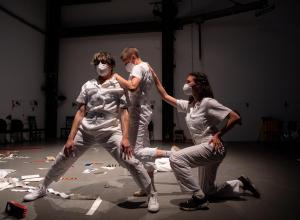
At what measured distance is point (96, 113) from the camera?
92.7 inches

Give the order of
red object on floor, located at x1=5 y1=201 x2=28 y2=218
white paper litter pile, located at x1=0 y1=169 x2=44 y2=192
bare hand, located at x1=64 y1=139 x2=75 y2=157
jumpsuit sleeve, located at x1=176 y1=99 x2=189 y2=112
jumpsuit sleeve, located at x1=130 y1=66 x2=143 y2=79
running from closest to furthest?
red object on floor, located at x1=5 y1=201 x2=28 y2=218, bare hand, located at x1=64 y1=139 x2=75 y2=157, jumpsuit sleeve, located at x1=130 y1=66 x2=143 y2=79, jumpsuit sleeve, located at x1=176 y1=99 x2=189 y2=112, white paper litter pile, located at x1=0 y1=169 x2=44 y2=192

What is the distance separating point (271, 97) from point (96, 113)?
8.90 meters

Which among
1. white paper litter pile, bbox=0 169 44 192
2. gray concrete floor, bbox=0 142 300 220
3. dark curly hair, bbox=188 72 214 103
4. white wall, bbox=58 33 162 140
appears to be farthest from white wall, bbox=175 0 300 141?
dark curly hair, bbox=188 72 214 103

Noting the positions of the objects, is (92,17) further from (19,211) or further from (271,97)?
(19,211)

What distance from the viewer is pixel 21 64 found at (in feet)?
32.7

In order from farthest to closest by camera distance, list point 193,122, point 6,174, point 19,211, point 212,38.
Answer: point 212,38 → point 6,174 → point 193,122 → point 19,211

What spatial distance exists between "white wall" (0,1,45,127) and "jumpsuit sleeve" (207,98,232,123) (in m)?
8.51

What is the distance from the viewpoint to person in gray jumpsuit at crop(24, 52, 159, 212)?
227cm

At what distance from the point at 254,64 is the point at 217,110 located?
27.6 ft

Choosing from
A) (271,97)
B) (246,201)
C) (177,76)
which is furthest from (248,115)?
(246,201)

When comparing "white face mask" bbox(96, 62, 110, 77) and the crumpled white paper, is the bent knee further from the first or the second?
the crumpled white paper

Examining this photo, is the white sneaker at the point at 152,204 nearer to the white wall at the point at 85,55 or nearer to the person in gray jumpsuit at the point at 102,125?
the person in gray jumpsuit at the point at 102,125

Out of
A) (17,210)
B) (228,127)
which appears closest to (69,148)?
(17,210)

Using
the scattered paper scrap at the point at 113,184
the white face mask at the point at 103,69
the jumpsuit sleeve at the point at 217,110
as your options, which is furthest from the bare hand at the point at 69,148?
the jumpsuit sleeve at the point at 217,110
